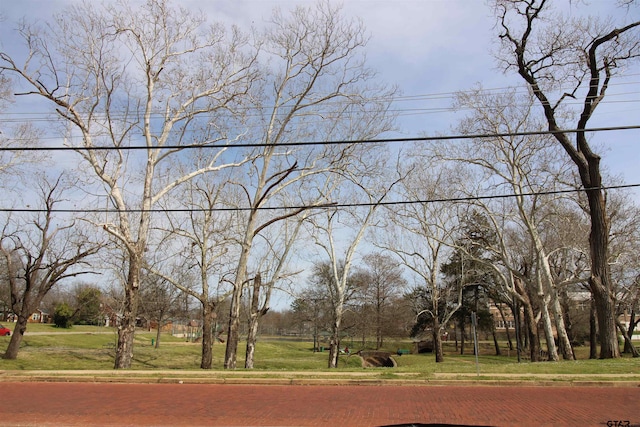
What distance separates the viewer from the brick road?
8.39 meters

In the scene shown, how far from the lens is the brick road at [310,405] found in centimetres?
839

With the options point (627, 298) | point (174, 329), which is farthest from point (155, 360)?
point (174, 329)

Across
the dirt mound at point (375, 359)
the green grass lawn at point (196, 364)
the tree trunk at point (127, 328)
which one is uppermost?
the tree trunk at point (127, 328)

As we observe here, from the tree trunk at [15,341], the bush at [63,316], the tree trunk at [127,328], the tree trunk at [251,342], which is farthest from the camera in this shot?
the bush at [63,316]

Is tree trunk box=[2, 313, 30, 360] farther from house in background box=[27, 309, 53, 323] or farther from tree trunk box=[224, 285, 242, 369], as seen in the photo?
house in background box=[27, 309, 53, 323]

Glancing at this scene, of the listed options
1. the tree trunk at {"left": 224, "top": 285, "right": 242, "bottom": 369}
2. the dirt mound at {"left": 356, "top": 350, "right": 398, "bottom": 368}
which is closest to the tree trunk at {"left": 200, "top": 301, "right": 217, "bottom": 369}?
the tree trunk at {"left": 224, "top": 285, "right": 242, "bottom": 369}

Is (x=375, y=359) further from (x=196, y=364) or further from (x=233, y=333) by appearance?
(x=233, y=333)

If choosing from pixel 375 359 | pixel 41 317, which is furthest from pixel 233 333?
pixel 41 317

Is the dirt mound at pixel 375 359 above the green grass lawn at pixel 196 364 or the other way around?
the other way around

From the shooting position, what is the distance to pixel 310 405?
32.4 feet

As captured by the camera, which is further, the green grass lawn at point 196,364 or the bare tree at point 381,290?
the bare tree at point 381,290

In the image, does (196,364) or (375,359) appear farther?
(375,359)

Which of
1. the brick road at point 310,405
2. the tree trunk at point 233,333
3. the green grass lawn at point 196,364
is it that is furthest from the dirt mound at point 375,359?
the brick road at point 310,405

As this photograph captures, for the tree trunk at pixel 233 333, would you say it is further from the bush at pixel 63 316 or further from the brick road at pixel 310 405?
the bush at pixel 63 316
